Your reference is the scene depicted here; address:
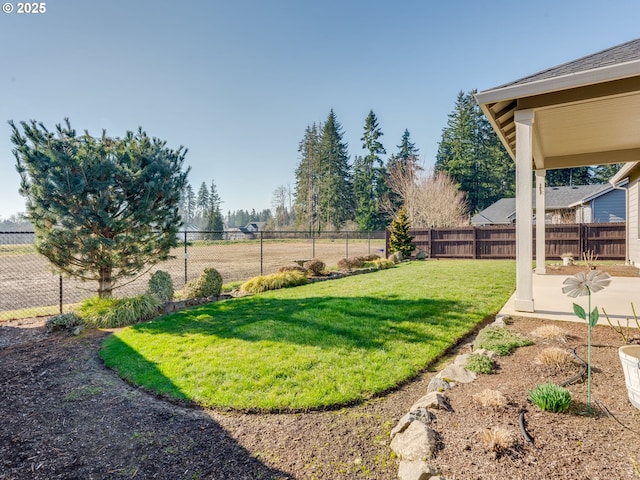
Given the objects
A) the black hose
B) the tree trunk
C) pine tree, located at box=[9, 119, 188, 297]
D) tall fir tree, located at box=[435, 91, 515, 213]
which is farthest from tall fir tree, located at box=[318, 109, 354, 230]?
the black hose

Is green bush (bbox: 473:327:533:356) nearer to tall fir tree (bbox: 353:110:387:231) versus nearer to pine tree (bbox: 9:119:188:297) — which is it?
pine tree (bbox: 9:119:188:297)

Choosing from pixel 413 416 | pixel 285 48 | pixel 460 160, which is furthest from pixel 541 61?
pixel 460 160

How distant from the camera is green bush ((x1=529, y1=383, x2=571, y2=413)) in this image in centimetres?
210

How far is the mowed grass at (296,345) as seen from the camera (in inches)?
115

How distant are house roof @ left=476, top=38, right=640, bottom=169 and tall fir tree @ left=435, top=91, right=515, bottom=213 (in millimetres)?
28633

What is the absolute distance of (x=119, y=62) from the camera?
295 inches

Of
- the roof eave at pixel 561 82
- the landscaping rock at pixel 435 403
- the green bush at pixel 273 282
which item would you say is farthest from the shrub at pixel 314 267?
the landscaping rock at pixel 435 403

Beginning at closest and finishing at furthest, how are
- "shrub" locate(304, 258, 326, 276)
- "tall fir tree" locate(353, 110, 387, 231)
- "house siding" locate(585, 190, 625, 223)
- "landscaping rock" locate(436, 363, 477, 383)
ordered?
1. "landscaping rock" locate(436, 363, 477, 383)
2. "shrub" locate(304, 258, 326, 276)
3. "house siding" locate(585, 190, 625, 223)
4. "tall fir tree" locate(353, 110, 387, 231)

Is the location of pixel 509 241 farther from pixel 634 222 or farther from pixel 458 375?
pixel 458 375

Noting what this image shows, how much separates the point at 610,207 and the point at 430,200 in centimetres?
1016

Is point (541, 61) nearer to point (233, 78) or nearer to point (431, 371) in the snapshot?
point (233, 78)

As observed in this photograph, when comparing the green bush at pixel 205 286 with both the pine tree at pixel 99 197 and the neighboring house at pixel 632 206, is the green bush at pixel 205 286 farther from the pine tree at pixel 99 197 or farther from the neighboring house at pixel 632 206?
the neighboring house at pixel 632 206

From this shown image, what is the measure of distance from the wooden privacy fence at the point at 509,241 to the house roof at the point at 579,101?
7070 mm

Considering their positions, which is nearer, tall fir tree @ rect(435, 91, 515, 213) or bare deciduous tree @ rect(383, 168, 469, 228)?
bare deciduous tree @ rect(383, 168, 469, 228)
